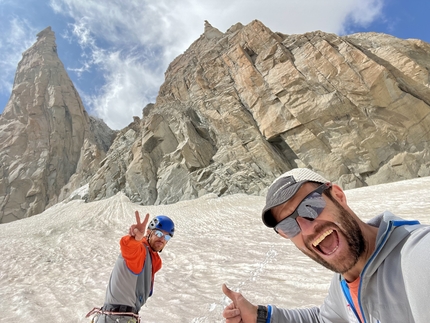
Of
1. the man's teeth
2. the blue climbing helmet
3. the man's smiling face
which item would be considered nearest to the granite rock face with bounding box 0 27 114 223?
the blue climbing helmet

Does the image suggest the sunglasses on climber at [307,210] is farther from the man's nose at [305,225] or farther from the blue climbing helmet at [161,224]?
the blue climbing helmet at [161,224]

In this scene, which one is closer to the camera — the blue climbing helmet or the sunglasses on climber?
the sunglasses on climber

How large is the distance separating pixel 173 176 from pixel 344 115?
680 inches

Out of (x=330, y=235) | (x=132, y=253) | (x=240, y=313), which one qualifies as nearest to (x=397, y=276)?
(x=330, y=235)

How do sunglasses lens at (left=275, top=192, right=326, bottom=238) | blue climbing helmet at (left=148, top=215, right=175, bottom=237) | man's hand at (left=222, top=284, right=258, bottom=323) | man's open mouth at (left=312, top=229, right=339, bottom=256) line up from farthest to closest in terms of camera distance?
blue climbing helmet at (left=148, top=215, right=175, bottom=237) < man's hand at (left=222, top=284, right=258, bottom=323) < sunglasses lens at (left=275, top=192, right=326, bottom=238) < man's open mouth at (left=312, top=229, right=339, bottom=256)

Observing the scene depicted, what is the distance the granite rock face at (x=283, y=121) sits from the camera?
63.6 feet

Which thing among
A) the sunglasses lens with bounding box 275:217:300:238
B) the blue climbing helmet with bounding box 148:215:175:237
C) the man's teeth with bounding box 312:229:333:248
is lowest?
the man's teeth with bounding box 312:229:333:248

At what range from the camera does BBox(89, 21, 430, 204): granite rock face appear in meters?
19.4

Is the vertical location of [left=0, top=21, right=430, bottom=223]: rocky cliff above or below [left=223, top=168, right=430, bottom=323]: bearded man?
above

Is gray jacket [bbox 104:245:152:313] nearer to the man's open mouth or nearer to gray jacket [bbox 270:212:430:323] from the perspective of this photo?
the man's open mouth

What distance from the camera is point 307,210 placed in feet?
5.35

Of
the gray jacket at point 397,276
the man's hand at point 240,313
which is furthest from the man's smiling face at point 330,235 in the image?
the man's hand at point 240,313

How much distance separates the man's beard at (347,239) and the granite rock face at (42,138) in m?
46.7

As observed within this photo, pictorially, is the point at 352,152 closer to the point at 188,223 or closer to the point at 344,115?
the point at 344,115
